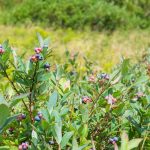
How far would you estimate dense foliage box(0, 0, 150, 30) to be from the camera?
56.7 ft

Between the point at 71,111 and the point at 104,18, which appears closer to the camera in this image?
the point at 71,111

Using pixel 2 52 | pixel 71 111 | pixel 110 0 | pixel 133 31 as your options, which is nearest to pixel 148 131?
pixel 71 111

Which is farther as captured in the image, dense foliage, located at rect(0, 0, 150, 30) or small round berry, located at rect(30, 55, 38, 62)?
dense foliage, located at rect(0, 0, 150, 30)

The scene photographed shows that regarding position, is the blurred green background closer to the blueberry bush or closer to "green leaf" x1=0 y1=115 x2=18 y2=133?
the blueberry bush

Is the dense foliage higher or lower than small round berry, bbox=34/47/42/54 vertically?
higher

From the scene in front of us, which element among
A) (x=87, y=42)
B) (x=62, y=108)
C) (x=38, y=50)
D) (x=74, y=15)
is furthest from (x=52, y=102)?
(x=74, y=15)

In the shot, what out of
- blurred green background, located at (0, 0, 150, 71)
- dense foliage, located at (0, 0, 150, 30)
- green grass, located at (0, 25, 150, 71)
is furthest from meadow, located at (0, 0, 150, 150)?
dense foliage, located at (0, 0, 150, 30)

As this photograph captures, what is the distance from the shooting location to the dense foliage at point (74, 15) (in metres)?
17.3

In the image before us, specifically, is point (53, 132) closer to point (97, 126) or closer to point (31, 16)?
point (97, 126)

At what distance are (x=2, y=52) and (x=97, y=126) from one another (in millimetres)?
412

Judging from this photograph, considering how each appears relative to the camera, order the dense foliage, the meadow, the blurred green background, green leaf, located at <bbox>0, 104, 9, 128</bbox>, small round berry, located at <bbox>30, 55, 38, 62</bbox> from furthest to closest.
Result: the dense foliage < the blurred green background < small round berry, located at <bbox>30, 55, 38, 62</bbox> < the meadow < green leaf, located at <bbox>0, 104, 9, 128</bbox>

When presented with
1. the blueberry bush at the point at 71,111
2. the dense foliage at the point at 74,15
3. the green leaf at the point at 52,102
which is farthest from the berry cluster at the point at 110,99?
the dense foliage at the point at 74,15

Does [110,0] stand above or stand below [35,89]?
above

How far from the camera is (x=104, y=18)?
17.4m
